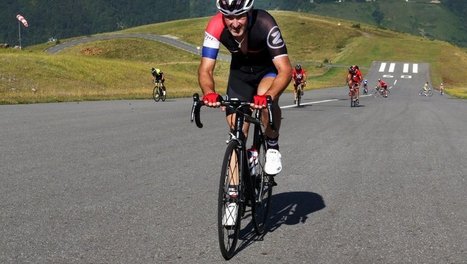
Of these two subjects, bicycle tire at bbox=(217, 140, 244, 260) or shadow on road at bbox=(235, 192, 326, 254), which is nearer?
bicycle tire at bbox=(217, 140, 244, 260)

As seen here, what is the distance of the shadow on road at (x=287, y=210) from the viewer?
4922 mm

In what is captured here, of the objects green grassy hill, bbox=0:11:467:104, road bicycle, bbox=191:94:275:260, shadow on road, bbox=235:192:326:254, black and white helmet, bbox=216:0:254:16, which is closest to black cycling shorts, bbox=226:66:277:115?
road bicycle, bbox=191:94:275:260

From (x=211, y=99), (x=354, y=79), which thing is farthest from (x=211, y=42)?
(x=354, y=79)

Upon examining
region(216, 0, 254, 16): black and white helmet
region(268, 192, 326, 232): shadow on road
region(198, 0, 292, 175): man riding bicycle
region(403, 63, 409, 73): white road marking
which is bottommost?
region(403, 63, 409, 73): white road marking

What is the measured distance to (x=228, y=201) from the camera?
14.2ft

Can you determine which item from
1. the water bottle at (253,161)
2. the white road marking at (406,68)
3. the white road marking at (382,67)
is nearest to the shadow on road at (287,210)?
the water bottle at (253,161)

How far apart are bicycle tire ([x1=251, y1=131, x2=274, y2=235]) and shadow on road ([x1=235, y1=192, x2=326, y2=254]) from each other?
88 mm

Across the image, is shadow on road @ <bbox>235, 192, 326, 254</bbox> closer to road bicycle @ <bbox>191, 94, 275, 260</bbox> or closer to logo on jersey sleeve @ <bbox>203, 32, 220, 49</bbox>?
road bicycle @ <bbox>191, 94, 275, 260</bbox>

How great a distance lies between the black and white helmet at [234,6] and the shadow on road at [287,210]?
1903 mm

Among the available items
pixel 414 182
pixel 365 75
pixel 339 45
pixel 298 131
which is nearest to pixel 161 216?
pixel 414 182

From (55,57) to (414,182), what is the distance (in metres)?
44.9

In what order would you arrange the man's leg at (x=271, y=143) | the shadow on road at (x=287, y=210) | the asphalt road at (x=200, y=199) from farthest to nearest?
the man's leg at (x=271, y=143)
the shadow on road at (x=287, y=210)
the asphalt road at (x=200, y=199)

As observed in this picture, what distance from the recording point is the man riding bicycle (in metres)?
4.61

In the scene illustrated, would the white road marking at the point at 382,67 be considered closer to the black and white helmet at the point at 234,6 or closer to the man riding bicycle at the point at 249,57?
the man riding bicycle at the point at 249,57
